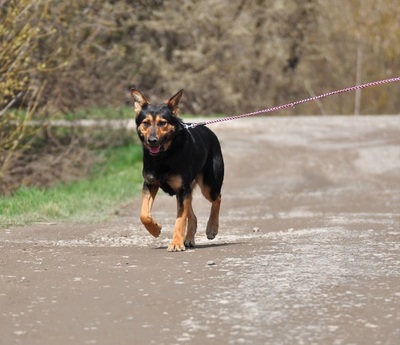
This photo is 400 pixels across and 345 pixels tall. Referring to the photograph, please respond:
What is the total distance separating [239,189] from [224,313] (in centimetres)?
1005

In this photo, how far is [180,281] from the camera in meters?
7.56

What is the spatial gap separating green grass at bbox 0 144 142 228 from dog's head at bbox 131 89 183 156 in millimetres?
2521

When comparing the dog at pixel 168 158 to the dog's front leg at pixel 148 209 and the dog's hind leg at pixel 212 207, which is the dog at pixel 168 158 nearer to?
the dog's front leg at pixel 148 209

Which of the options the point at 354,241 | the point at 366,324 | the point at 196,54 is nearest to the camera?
the point at 366,324

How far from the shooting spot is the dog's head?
9.27 meters

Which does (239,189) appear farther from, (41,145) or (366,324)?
(366,324)

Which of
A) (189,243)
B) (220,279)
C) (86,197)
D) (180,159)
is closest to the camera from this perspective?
(220,279)

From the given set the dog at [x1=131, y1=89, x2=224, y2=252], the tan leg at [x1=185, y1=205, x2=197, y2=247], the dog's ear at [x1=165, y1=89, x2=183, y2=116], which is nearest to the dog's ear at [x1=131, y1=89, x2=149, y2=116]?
the dog at [x1=131, y1=89, x2=224, y2=252]

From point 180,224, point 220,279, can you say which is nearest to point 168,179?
point 180,224

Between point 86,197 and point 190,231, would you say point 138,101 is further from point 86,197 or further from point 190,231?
point 86,197

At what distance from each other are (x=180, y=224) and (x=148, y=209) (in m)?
0.31

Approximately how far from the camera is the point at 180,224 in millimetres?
9359

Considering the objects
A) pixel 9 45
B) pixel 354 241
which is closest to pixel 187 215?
pixel 354 241

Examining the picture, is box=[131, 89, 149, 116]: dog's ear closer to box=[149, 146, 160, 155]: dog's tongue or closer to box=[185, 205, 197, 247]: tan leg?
box=[149, 146, 160, 155]: dog's tongue
